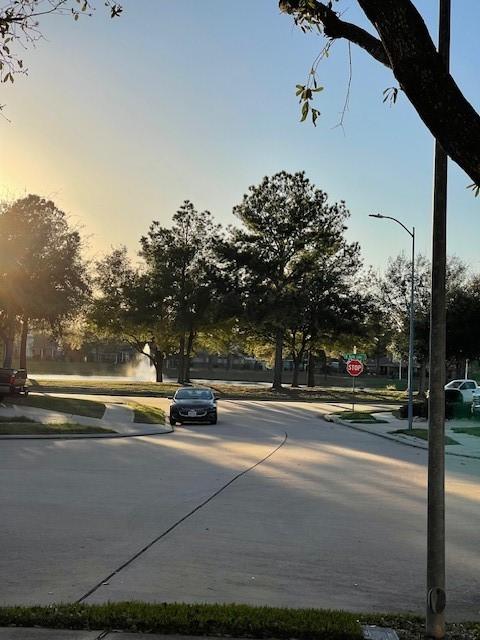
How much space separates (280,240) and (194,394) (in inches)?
1156

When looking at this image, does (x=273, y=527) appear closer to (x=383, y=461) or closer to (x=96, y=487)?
(x=96, y=487)

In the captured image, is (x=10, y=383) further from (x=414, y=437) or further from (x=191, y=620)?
(x=191, y=620)

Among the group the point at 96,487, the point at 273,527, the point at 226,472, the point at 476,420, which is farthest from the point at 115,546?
the point at 476,420

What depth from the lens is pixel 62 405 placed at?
94.0ft

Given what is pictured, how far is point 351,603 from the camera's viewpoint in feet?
17.7

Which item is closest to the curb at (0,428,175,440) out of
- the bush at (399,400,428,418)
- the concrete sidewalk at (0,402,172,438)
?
the concrete sidewalk at (0,402,172,438)

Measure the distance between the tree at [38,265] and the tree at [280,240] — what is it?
18.6 meters

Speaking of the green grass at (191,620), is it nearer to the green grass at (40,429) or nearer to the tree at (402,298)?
the green grass at (40,429)

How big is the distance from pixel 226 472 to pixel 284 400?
33.5 meters

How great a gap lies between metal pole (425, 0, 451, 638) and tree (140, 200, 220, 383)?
49.0m

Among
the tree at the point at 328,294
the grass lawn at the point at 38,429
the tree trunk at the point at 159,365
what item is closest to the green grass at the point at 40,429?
the grass lawn at the point at 38,429

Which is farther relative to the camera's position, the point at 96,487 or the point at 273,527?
the point at 96,487

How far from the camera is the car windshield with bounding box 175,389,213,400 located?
26031 millimetres

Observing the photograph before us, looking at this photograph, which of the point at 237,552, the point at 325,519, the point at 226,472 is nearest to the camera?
the point at 237,552
